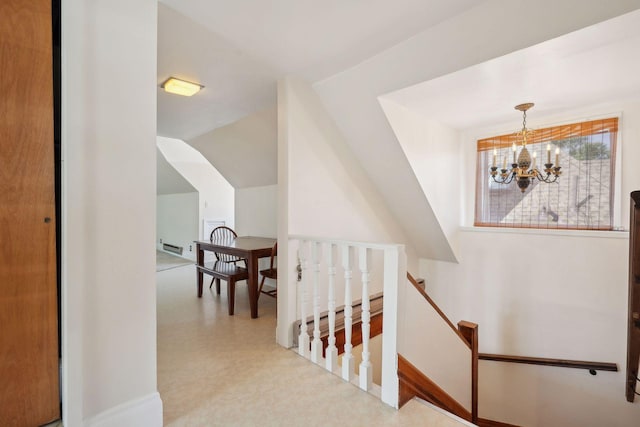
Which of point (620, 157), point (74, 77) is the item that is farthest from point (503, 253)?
point (74, 77)

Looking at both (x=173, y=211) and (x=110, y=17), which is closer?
(x=110, y=17)

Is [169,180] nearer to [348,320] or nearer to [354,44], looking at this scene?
[354,44]

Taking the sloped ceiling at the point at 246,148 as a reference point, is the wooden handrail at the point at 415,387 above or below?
below

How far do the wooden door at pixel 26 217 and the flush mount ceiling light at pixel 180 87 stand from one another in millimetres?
1133

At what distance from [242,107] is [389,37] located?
5.58 ft

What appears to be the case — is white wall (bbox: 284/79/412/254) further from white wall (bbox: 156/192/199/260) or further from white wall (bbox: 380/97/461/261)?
white wall (bbox: 156/192/199/260)

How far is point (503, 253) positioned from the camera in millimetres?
3359

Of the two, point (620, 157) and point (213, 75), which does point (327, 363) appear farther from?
point (620, 157)

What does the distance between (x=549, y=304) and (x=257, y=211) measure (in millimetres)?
3661

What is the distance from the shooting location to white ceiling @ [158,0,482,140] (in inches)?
61.6

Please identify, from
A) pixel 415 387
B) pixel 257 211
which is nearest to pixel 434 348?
pixel 415 387

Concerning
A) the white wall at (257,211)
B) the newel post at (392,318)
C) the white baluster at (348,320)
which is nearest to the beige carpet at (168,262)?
the white wall at (257,211)

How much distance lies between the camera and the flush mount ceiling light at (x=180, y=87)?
237cm

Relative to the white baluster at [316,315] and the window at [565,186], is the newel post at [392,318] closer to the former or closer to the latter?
the white baluster at [316,315]
